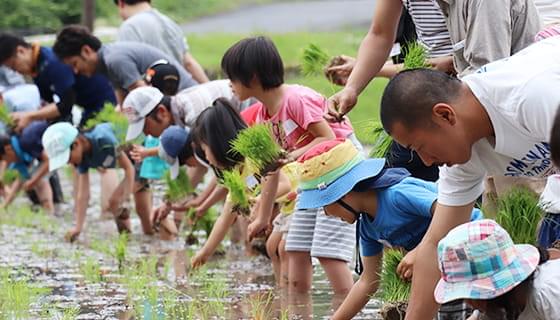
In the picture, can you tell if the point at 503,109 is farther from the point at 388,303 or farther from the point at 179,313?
the point at 179,313

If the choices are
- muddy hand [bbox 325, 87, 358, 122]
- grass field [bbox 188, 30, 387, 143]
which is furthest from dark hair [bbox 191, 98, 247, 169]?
grass field [bbox 188, 30, 387, 143]

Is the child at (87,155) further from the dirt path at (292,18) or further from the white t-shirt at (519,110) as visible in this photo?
the dirt path at (292,18)

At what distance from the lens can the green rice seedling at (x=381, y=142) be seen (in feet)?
18.3

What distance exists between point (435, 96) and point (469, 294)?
0.63 meters

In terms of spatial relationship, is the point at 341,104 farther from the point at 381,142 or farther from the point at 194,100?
the point at 194,100

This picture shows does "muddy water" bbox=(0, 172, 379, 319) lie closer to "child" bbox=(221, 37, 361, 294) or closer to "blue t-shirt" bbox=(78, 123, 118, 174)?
"child" bbox=(221, 37, 361, 294)

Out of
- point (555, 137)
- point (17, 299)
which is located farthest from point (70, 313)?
point (555, 137)

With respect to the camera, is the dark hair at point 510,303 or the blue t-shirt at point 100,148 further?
the blue t-shirt at point 100,148

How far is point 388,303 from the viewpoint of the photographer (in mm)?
4926

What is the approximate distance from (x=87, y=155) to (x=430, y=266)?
19.7 ft

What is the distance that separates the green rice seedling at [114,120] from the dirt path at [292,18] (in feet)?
45.1

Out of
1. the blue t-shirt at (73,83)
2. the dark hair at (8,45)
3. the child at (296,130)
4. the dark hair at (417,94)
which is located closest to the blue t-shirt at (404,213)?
the dark hair at (417,94)

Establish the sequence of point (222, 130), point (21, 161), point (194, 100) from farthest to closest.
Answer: point (21, 161)
point (194, 100)
point (222, 130)

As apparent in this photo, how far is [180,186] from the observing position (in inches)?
349
